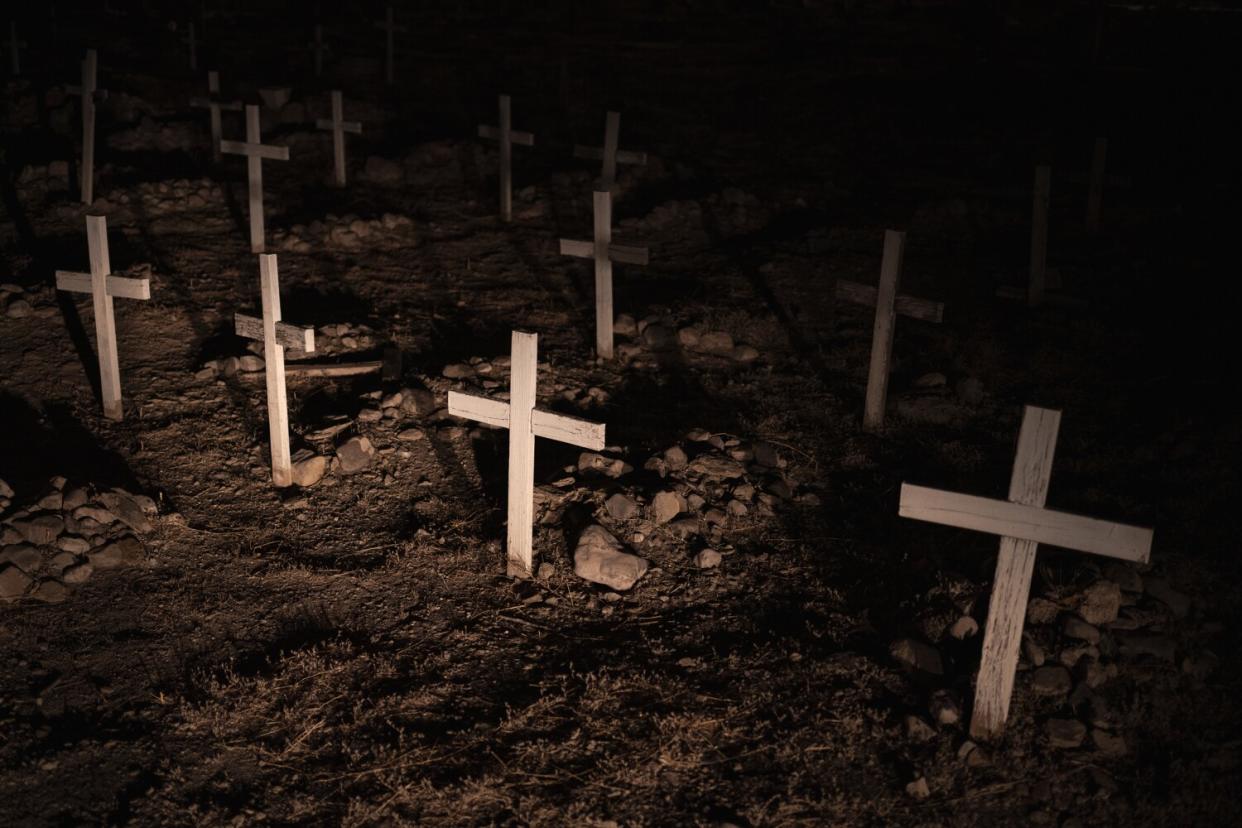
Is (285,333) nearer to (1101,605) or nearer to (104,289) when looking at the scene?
(104,289)

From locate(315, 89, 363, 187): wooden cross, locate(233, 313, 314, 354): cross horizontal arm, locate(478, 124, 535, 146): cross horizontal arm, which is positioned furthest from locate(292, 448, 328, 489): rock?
locate(315, 89, 363, 187): wooden cross

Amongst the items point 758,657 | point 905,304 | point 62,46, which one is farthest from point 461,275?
point 62,46

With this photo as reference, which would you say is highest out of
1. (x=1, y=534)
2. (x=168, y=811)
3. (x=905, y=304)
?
(x=905, y=304)

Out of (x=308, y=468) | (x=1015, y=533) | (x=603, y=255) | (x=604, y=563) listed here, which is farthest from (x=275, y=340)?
(x=1015, y=533)

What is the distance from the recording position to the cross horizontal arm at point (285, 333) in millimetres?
7047

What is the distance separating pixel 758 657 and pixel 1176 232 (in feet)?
33.8

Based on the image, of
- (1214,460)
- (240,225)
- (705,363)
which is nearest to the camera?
(1214,460)

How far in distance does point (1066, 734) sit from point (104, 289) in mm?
7345

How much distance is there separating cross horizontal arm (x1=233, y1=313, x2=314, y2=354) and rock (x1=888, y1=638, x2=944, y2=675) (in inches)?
166

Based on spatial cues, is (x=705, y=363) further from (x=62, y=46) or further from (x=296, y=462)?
(x=62, y=46)

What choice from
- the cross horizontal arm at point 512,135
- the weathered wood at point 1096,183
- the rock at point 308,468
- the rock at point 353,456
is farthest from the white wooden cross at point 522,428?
the weathered wood at point 1096,183

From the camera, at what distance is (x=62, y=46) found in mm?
21344

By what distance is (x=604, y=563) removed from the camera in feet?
21.8

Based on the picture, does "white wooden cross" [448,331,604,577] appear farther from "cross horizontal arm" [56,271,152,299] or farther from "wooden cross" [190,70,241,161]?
"wooden cross" [190,70,241,161]
